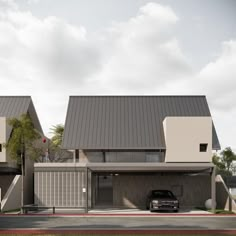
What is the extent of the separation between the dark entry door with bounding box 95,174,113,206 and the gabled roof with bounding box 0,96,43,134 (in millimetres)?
10526

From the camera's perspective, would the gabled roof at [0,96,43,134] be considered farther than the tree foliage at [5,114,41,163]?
Yes

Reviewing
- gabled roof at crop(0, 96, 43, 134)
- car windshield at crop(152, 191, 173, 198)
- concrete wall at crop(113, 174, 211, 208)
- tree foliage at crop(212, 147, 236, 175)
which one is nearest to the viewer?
car windshield at crop(152, 191, 173, 198)

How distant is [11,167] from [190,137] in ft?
50.6

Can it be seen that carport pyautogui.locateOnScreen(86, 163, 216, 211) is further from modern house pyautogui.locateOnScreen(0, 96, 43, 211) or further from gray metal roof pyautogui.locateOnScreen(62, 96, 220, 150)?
modern house pyautogui.locateOnScreen(0, 96, 43, 211)

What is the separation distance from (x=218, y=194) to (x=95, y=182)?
33.3ft

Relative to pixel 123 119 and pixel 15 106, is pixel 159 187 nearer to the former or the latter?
pixel 123 119

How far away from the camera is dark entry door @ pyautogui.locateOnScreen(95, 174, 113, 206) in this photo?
38.3 m

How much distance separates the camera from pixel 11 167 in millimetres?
39781

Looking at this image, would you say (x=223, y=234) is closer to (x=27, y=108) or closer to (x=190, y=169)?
(x=190, y=169)

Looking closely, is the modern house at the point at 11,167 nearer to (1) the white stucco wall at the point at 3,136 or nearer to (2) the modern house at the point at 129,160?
(1) the white stucco wall at the point at 3,136

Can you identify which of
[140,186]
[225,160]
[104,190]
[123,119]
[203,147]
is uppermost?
[123,119]

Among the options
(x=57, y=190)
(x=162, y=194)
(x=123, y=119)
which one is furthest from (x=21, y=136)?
(x=162, y=194)

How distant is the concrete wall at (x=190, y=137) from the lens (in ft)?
122

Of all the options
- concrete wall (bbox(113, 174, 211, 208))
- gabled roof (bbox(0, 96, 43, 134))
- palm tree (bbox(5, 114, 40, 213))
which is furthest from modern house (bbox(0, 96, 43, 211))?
concrete wall (bbox(113, 174, 211, 208))
